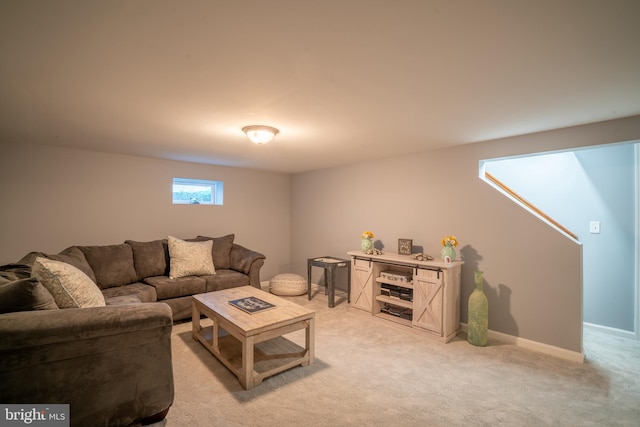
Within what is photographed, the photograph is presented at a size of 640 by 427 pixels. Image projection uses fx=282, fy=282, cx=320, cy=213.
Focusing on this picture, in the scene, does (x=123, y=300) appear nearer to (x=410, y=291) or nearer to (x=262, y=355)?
(x=262, y=355)

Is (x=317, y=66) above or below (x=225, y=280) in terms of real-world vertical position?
above

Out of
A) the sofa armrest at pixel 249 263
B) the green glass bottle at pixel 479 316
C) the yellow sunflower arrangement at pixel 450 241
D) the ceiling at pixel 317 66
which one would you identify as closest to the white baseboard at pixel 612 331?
the green glass bottle at pixel 479 316

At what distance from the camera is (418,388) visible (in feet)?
7.07

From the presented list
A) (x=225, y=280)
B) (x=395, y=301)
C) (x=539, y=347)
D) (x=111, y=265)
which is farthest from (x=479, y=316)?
(x=111, y=265)

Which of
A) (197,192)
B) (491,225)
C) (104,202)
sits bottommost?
(491,225)

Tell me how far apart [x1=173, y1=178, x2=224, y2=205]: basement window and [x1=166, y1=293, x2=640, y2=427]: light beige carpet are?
2.41 m

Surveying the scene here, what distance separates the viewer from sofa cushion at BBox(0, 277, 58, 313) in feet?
5.06

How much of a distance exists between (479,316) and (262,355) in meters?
2.20

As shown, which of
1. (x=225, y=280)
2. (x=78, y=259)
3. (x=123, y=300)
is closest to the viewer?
(x=123, y=300)

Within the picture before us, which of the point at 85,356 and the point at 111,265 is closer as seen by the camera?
the point at 85,356

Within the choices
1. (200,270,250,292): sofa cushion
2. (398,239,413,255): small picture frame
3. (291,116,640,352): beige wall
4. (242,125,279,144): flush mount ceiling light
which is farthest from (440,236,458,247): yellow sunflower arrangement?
(200,270,250,292): sofa cushion

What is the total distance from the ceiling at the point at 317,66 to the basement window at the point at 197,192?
1805 millimetres

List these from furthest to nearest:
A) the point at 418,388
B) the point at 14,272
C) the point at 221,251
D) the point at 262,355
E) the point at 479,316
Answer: the point at 221,251 → the point at 479,316 → the point at 262,355 → the point at 418,388 → the point at 14,272

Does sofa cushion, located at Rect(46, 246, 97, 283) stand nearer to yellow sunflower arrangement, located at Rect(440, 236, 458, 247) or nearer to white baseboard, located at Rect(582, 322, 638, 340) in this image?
yellow sunflower arrangement, located at Rect(440, 236, 458, 247)
